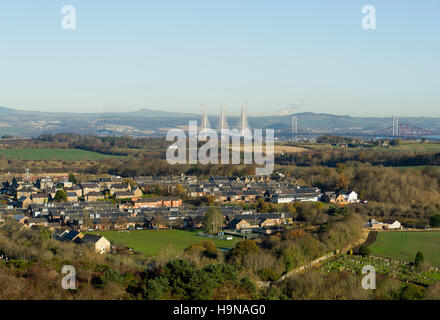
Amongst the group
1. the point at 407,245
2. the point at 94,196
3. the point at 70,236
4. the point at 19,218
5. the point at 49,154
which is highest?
the point at 49,154

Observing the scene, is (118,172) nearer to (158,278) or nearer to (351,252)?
(351,252)

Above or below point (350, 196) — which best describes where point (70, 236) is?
above

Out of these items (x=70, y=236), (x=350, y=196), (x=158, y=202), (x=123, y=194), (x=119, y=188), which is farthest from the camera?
(x=119, y=188)

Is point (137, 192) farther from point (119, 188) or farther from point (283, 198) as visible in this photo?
point (283, 198)

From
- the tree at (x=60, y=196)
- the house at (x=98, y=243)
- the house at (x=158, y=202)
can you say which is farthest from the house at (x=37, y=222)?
the house at (x=158, y=202)

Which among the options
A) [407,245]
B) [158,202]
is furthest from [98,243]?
[158,202]

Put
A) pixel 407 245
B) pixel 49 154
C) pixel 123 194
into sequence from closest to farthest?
pixel 407 245, pixel 123 194, pixel 49 154
